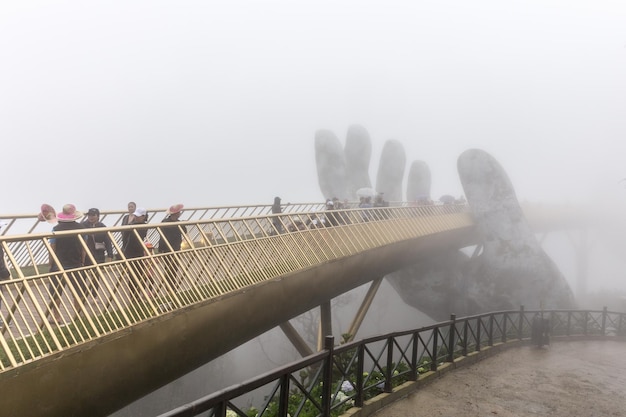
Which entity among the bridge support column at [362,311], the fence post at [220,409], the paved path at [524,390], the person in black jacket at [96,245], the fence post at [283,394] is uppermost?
the person in black jacket at [96,245]

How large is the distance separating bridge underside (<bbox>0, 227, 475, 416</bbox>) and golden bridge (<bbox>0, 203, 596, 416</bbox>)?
1 cm

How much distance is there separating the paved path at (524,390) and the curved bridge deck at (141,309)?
305 cm

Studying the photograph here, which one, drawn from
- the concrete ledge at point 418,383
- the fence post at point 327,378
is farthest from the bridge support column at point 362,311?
the fence post at point 327,378

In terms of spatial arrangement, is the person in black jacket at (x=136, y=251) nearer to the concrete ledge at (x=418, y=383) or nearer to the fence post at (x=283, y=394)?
the fence post at (x=283, y=394)

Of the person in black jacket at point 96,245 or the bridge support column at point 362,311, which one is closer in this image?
the person in black jacket at point 96,245

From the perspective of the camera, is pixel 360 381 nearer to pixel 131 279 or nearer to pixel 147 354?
pixel 147 354

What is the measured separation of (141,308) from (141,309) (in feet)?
0.44

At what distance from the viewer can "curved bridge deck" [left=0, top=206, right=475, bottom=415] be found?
490cm

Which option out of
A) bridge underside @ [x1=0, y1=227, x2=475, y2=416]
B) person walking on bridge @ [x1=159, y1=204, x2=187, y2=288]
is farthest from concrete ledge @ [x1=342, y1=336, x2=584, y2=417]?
person walking on bridge @ [x1=159, y1=204, x2=187, y2=288]

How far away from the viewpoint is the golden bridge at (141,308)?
4.89m

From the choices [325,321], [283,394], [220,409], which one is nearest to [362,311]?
[325,321]

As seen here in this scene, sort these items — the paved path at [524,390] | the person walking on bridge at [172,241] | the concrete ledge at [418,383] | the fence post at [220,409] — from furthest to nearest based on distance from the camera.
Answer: the paved path at [524,390]
the concrete ledge at [418,383]
the person walking on bridge at [172,241]
the fence post at [220,409]

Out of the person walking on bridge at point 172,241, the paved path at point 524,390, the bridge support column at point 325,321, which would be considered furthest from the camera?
the bridge support column at point 325,321

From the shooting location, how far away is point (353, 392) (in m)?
7.76
